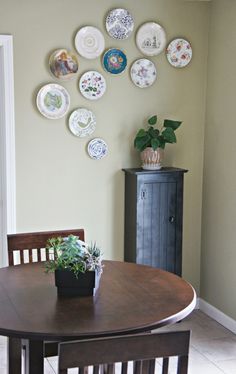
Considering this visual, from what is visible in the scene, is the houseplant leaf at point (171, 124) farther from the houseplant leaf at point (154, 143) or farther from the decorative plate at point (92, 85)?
the decorative plate at point (92, 85)

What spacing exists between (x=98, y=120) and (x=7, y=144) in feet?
2.16

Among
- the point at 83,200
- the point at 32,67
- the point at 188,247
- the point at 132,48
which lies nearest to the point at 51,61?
the point at 32,67

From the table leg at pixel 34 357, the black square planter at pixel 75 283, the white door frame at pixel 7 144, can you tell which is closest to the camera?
the table leg at pixel 34 357

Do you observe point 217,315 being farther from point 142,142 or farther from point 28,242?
point 28,242

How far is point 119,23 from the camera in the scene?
4012mm

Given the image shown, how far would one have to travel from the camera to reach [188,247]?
4.47 meters

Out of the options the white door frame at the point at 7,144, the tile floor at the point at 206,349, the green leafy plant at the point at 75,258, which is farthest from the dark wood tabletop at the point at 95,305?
the white door frame at the point at 7,144

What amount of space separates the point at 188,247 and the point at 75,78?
1.55 metres

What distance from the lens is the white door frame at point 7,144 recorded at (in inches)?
149

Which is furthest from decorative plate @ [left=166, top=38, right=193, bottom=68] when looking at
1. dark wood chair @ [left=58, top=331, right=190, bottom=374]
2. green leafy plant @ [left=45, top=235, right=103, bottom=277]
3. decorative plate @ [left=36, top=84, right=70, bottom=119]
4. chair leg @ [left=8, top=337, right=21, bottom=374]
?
dark wood chair @ [left=58, top=331, right=190, bottom=374]

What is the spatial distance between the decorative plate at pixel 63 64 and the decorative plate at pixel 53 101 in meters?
0.09

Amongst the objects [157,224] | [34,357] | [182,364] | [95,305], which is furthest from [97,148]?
[182,364]

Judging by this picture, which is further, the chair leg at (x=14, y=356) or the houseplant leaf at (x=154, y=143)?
the houseplant leaf at (x=154, y=143)

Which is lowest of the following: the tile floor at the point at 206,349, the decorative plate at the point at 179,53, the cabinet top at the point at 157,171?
the tile floor at the point at 206,349
